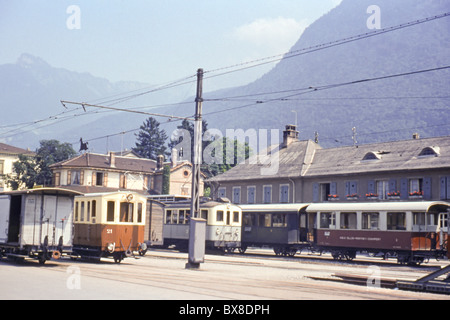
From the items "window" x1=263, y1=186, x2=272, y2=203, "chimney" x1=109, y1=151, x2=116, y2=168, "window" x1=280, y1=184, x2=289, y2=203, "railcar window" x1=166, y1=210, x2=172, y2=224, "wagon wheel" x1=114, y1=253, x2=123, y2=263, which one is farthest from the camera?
"chimney" x1=109, y1=151, x2=116, y2=168

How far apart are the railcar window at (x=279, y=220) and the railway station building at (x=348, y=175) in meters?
8.22

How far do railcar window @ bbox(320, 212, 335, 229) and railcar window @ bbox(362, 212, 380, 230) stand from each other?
2155 millimetres

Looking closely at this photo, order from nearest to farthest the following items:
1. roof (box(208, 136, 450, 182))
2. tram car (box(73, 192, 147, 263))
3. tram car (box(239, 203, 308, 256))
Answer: tram car (box(73, 192, 147, 263))
tram car (box(239, 203, 308, 256))
roof (box(208, 136, 450, 182))

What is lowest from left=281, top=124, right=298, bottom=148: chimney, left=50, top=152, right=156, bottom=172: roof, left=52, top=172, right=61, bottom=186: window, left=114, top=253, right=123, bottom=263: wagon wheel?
left=114, top=253, right=123, bottom=263: wagon wheel

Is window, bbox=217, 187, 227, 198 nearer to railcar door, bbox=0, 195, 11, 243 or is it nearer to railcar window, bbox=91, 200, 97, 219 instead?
railcar window, bbox=91, 200, 97, 219

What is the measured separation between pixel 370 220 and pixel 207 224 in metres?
10.0

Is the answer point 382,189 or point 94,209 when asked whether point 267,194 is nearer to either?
point 382,189

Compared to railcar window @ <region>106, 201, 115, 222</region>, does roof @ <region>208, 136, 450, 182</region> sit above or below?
above

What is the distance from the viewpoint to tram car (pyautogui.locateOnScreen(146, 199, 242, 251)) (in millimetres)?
33875

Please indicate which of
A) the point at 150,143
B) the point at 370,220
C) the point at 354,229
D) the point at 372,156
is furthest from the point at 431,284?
the point at 150,143

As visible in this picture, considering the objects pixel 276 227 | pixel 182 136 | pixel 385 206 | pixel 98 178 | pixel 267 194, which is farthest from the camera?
pixel 182 136

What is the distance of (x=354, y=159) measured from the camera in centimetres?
4647

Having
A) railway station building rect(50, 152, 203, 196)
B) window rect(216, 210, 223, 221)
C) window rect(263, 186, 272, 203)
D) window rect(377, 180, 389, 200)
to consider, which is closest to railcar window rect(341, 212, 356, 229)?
window rect(216, 210, 223, 221)
